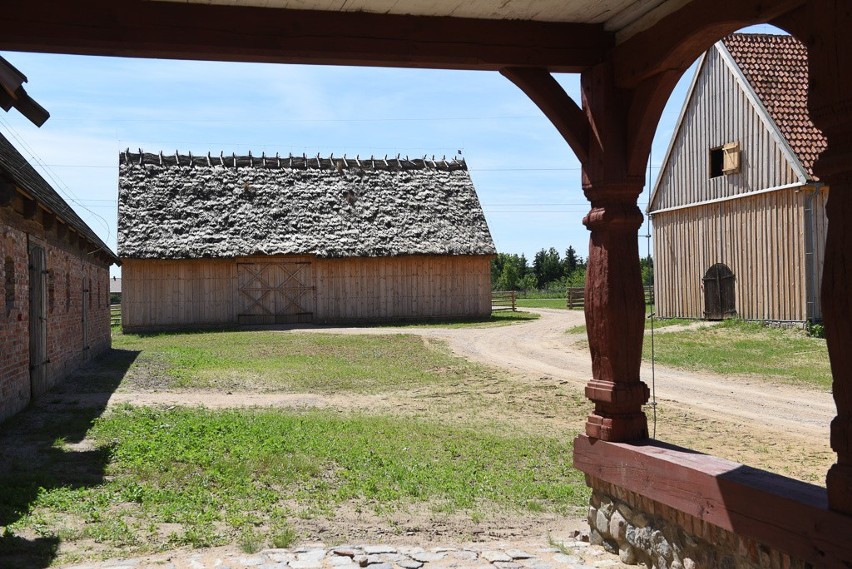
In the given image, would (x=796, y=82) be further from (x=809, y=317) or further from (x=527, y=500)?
(x=527, y=500)

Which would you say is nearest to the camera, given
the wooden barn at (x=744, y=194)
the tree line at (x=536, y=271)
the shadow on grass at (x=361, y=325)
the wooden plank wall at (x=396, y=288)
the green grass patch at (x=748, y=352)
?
the green grass patch at (x=748, y=352)

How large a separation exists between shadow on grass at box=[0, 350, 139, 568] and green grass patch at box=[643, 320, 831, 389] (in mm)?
10766

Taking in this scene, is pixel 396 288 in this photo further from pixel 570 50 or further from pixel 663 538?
pixel 663 538

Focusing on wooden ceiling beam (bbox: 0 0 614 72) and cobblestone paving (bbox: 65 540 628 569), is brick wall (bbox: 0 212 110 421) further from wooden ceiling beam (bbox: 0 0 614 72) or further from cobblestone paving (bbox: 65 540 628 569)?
wooden ceiling beam (bbox: 0 0 614 72)

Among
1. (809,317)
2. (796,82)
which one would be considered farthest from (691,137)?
(809,317)

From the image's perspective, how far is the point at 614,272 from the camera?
16.5 ft

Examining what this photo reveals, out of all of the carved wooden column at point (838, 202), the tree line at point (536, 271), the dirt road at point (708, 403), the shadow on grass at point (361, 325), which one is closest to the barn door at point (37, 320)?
the dirt road at point (708, 403)

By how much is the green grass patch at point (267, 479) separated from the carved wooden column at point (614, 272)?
1701mm

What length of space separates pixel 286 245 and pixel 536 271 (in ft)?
161

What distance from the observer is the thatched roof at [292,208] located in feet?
96.7

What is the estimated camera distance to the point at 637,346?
509cm

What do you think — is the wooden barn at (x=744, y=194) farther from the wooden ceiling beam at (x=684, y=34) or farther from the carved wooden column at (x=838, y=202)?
the carved wooden column at (x=838, y=202)

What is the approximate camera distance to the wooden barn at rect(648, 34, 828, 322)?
18.9m

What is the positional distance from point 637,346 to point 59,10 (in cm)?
395
